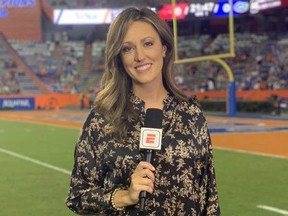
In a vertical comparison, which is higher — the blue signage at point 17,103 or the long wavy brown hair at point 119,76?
the long wavy brown hair at point 119,76

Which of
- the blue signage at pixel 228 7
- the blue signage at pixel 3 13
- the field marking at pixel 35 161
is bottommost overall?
the field marking at pixel 35 161

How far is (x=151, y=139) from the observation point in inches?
73.1

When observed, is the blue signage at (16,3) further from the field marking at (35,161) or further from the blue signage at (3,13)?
the field marking at (35,161)

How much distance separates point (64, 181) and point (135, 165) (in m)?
5.98

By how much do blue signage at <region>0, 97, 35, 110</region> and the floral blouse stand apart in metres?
30.4

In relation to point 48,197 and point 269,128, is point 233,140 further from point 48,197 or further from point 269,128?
point 48,197

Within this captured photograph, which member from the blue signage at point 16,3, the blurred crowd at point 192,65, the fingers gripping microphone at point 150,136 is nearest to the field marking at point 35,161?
the fingers gripping microphone at point 150,136

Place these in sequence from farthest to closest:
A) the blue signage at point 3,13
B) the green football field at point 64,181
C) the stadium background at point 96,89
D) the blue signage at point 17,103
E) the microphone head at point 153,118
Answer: the blue signage at point 3,13 → the blue signage at point 17,103 → the stadium background at point 96,89 → the green football field at point 64,181 → the microphone head at point 153,118

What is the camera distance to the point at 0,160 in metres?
10.2

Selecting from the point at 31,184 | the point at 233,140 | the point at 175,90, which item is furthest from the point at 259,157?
the point at 175,90

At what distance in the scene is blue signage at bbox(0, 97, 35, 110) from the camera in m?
31.5

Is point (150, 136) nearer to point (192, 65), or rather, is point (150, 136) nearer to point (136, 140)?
point (136, 140)

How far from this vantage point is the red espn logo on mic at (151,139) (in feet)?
6.07

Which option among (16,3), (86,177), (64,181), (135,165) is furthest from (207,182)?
(16,3)
